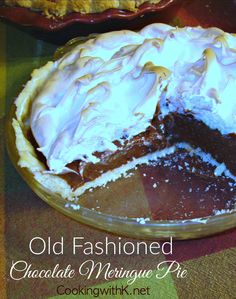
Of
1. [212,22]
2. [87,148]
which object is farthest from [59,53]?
[212,22]

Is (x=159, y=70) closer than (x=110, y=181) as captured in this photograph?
Yes

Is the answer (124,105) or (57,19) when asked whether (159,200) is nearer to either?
(124,105)

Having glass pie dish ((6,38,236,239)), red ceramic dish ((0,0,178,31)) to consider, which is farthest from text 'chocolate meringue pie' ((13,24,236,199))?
red ceramic dish ((0,0,178,31))

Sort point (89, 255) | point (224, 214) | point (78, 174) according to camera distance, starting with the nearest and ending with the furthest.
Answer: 1. point (224, 214)
2. point (89, 255)
3. point (78, 174)

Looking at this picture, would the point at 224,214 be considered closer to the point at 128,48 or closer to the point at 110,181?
the point at 110,181

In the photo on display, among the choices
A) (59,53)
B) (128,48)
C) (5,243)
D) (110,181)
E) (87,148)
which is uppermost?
(128,48)

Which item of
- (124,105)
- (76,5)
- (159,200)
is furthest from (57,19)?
(159,200)
